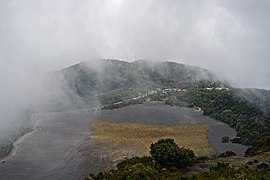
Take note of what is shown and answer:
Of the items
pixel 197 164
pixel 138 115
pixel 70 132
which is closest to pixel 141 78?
pixel 138 115

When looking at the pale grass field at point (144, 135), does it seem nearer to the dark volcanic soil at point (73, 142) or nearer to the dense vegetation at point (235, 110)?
the dark volcanic soil at point (73, 142)

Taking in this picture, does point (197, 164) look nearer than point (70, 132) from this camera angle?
Yes

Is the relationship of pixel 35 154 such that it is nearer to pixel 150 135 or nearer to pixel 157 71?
pixel 150 135

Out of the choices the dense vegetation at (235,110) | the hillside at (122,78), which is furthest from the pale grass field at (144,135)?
the hillside at (122,78)

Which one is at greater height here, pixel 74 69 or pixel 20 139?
pixel 74 69

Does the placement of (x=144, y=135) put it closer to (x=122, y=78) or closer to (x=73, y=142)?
(x=73, y=142)

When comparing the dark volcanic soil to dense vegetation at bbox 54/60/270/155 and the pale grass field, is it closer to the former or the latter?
the pale grass field
